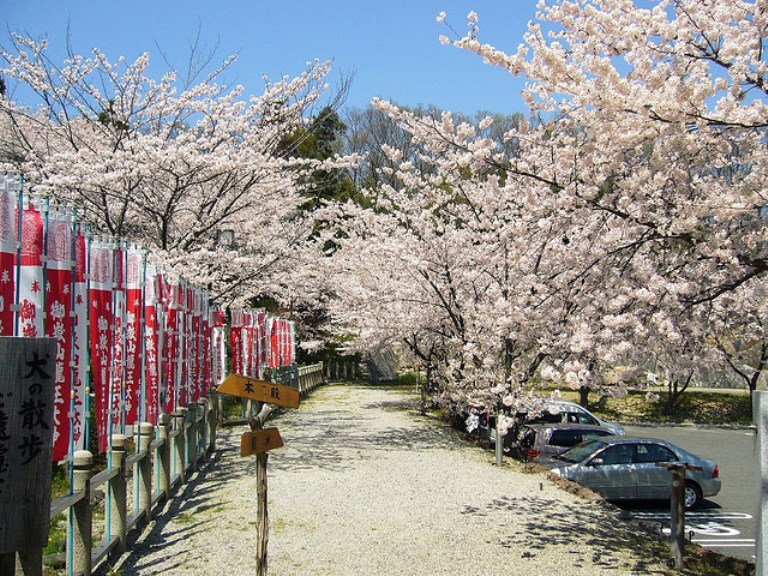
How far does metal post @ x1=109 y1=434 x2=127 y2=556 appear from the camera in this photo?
6355mm

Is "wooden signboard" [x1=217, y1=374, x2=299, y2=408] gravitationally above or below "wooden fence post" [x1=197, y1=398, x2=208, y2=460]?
above

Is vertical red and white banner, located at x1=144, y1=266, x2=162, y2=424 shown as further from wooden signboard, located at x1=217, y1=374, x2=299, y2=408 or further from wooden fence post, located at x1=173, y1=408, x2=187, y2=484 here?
wooden signboard, located at x1=217, y1=374, x2=299, y2=408

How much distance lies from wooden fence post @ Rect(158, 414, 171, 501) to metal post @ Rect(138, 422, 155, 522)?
0.83 meters

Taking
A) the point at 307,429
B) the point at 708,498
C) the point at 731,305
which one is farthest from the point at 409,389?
the point at 731,305

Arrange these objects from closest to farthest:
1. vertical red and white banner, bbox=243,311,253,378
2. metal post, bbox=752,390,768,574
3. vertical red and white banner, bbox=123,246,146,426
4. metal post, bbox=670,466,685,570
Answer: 1. metal post, bbox=752,390,768,574
2. metal post, bbox=670,466,685,570
3. vertical red and white banner, bbox=123,246,146,426
4. vertical red and white banner, bbox=243,311,253,378

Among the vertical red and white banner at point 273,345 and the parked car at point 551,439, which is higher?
the vertical red and white banner at point 273,345

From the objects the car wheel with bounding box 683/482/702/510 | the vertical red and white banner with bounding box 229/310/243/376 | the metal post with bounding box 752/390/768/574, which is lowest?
the car wheel with bounding box 683/482/702/510

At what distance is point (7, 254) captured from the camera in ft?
15.3

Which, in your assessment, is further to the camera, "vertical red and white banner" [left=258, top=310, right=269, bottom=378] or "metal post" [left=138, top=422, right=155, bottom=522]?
"vertical red and white banner" [left=258, top=310, right=269, bottom=378]

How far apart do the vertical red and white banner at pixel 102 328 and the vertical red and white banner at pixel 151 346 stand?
1.56 m

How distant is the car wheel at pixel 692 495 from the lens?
36.0 ft

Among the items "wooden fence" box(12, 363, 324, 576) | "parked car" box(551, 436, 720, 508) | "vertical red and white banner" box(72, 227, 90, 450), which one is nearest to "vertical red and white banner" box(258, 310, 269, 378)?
"wooden fence" box(12, 363, 324, 576)

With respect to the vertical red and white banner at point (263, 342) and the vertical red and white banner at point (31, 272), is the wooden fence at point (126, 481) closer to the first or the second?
the vertical red and white banner at point (31, 272)

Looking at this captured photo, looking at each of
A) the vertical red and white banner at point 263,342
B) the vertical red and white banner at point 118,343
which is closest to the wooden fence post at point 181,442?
the vertical red and white banner at point 118,343
